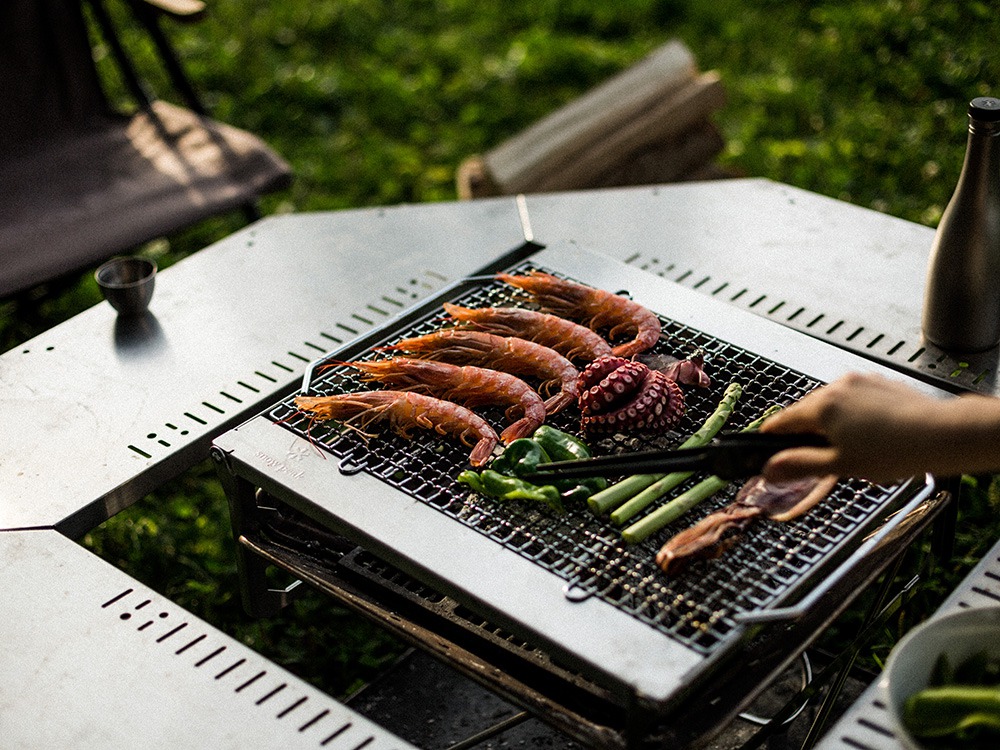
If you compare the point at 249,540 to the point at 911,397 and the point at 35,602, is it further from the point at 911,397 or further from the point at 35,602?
the point at 911,397

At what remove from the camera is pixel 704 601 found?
1.97 metres

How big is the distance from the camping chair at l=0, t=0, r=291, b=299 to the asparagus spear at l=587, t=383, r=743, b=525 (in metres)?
2.57

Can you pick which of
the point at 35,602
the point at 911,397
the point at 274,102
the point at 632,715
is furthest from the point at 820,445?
the point at 274,102

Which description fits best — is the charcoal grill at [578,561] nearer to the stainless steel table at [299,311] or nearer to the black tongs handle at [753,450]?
the black tongs handle at [753,450]

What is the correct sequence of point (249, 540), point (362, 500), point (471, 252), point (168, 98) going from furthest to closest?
point (168, 98) < point (471, 252) < point (249, 540) < point (362, 500)

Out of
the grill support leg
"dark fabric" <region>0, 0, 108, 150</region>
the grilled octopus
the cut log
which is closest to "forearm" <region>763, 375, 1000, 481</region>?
the grilled octopus

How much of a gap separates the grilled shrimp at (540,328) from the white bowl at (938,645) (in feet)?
3.40

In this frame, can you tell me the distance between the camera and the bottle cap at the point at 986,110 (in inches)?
97.9

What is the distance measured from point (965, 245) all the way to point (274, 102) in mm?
4971

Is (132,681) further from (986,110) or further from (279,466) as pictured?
(986,110)

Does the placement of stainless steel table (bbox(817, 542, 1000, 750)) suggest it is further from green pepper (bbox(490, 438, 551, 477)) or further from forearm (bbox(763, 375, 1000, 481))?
green pepper (bbox(490, 438, 551, 477))

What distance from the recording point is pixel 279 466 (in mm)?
2344

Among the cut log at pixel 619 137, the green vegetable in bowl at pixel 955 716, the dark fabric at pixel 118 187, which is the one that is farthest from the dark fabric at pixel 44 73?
the green vegetable in bowl at pixel 955 716

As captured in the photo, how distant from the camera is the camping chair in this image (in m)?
4.12
